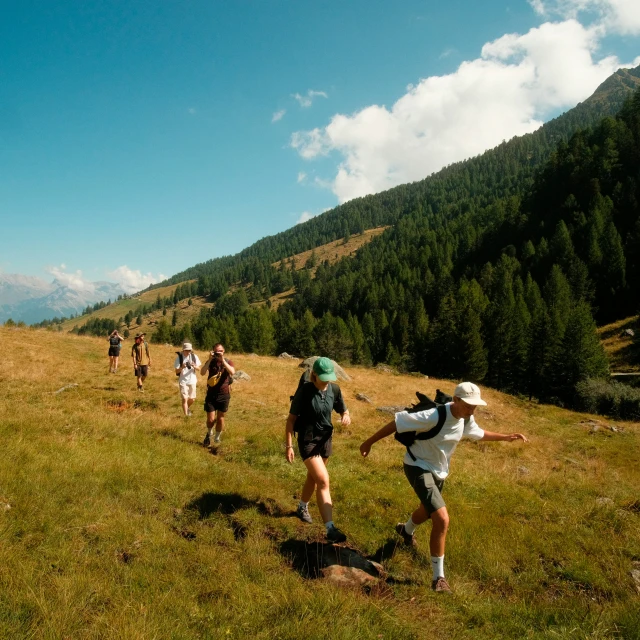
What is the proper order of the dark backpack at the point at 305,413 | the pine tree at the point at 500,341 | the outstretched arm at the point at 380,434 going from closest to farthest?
the outstretched arm at the point at 380,434 → the dark backpack at the point at 305,413 → the pine tree at the point at 500,341

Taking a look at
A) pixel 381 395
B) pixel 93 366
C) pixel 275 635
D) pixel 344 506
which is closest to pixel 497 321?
pixel 381 395

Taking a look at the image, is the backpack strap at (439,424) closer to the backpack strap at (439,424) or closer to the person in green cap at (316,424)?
the backpack strap at (439,424)

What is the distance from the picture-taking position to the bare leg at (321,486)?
5582mm

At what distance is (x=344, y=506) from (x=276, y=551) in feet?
6.97

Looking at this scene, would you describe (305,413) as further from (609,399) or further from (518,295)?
(518,295)

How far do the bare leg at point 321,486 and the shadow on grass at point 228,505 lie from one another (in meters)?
1.17

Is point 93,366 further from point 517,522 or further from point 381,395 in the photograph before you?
point 517,522

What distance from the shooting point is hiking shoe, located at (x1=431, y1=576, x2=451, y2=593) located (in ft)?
15.5

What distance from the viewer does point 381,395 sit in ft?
92.0

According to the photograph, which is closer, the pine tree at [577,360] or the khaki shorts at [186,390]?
the khaki shorts at [186,390]

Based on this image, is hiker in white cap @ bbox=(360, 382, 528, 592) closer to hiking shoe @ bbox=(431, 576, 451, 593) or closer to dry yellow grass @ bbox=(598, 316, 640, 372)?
hiking shoe @ bbox=(431, 576, 451, 593)

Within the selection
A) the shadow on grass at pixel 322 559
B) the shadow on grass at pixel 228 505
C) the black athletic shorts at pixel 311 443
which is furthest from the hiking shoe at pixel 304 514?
the black athletic shorts at pixel 311 443

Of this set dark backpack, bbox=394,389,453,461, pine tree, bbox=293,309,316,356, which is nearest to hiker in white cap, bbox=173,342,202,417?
dark backpack, bbox=394,389,453,461

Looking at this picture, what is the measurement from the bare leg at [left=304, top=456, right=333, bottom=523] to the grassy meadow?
578 millimetres
